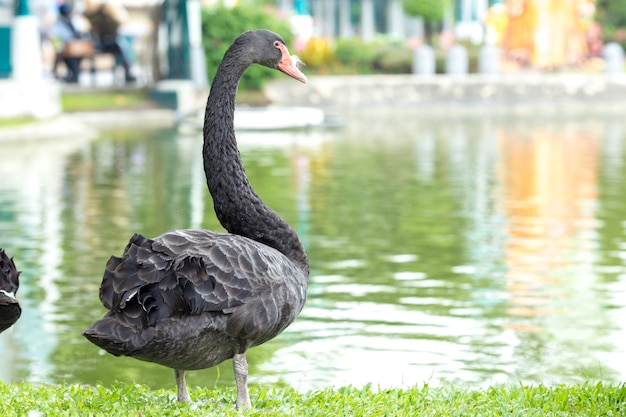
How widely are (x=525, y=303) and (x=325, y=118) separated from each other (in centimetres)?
1842

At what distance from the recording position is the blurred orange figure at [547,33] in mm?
39219

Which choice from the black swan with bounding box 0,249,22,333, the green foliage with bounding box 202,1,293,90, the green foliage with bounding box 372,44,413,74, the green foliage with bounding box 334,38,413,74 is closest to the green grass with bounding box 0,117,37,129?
the green foliage with bounding box 202,1,293,90

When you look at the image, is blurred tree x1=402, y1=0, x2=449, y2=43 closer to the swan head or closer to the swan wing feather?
the swan head

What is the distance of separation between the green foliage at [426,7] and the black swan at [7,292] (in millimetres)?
40148

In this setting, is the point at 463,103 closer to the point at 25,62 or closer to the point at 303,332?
the point at 25,62

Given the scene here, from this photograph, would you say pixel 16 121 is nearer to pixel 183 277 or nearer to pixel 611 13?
pixel 183 277

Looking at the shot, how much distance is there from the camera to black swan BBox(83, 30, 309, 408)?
14.6ft

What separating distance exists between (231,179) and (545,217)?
8.10 m

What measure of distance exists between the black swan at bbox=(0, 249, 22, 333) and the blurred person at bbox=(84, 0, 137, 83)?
2682 cm

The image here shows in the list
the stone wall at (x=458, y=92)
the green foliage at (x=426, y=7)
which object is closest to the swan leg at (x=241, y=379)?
the stone wall at (x=458, y=92)

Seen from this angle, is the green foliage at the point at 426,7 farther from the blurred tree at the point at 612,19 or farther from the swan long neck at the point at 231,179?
the swan long neck at the point at 231,179

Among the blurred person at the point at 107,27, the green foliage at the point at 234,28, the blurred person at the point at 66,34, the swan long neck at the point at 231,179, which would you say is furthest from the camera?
the green foliage at the point at 234,28

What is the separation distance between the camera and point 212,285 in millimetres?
4547

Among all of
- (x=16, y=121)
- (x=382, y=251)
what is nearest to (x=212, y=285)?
(x=382, y=251)
